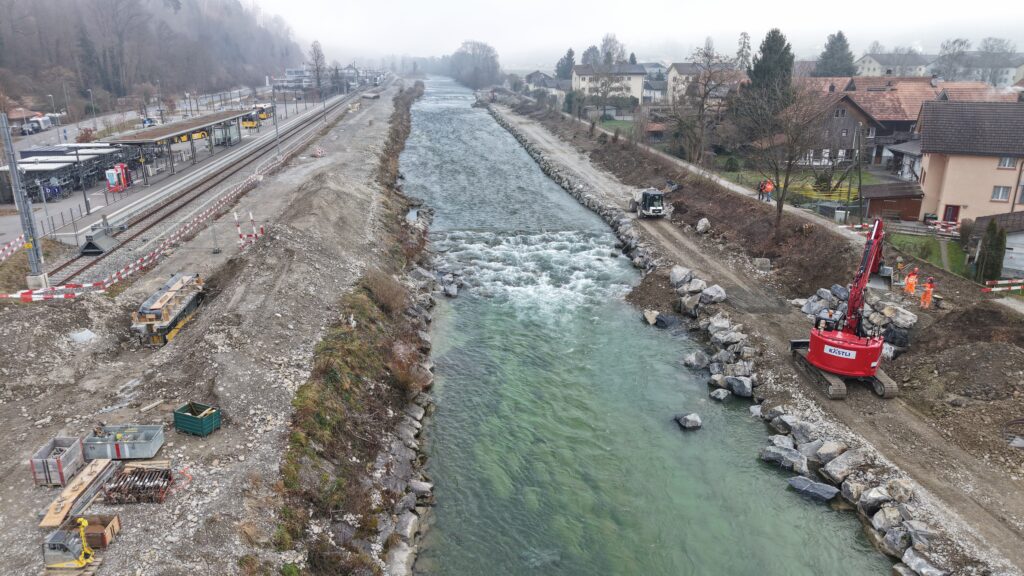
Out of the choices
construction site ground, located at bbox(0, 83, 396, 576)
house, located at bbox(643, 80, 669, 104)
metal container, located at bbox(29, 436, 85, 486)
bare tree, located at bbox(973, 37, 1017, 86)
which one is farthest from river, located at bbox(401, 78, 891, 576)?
bare tree, located at bbox(973, 37, 1017, 86)

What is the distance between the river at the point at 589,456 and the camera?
1540cm

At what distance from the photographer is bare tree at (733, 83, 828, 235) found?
3444 centimetres

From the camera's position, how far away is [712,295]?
28.5 metres

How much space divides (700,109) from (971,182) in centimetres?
2628

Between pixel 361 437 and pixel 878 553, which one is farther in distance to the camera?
pixel 361 437

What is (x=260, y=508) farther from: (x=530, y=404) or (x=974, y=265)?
(x=974, y=265)

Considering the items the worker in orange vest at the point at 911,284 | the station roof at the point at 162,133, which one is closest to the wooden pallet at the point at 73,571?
the worker in orange vest at the point at 911,284

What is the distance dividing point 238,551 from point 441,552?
197 inches

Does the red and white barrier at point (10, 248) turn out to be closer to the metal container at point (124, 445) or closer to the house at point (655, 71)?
the metal container at point (124, 445)

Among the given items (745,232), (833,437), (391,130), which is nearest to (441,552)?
(833,437)

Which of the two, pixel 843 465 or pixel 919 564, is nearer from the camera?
pixel 919 564

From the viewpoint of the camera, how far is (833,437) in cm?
1892

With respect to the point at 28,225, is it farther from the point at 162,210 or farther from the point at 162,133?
the point at 162,133

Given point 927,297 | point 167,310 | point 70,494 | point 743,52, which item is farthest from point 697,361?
point 743,52
